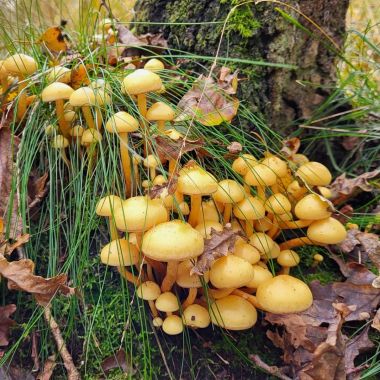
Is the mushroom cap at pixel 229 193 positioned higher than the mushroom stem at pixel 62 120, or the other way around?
the mushroom stem at pixel 62 120

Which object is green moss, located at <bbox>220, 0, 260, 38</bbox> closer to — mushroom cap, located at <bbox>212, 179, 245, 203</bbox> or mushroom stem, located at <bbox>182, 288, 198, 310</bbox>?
mushroom cap, located at <bbox>212, 179, 245, 203</bbox>

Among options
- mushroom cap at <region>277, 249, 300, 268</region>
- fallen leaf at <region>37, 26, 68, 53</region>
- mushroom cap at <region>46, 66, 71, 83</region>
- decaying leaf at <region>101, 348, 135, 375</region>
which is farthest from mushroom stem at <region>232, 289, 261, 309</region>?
fallen leaf at <region>37, 26, 68, 53</region>

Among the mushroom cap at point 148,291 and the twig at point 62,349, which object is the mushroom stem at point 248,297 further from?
the twig at point 62,349

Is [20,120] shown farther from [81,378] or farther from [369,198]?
[369,198]

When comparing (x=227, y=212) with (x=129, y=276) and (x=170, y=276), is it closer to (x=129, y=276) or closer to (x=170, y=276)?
(x=170, y=276)

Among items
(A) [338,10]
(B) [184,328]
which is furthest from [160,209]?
(A) [338,10]

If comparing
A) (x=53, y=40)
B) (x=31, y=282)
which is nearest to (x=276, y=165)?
(x=31, y=282)

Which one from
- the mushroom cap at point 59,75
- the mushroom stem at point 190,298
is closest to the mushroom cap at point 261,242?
the mushroom stem at point 190,298
